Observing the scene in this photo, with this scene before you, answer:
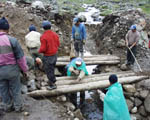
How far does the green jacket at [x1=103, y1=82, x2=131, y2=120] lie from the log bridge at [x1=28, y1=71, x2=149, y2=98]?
2.22 metres

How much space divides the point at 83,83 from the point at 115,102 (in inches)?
108

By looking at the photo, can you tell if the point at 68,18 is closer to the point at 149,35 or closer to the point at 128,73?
the point at 149,35

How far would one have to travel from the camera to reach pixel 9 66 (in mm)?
3932

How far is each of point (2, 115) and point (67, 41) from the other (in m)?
7.89

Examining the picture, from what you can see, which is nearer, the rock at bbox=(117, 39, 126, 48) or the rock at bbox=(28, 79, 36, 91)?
the rock at bbox=(28, 79, 36, 91)

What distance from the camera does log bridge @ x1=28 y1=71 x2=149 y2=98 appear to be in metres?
5.86

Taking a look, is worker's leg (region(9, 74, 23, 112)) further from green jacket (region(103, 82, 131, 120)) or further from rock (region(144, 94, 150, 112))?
rock (region(144, 94, 150, 112))

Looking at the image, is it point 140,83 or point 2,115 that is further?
point 140,83

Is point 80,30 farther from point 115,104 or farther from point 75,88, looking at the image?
point 115,104

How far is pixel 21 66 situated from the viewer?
13.3ft

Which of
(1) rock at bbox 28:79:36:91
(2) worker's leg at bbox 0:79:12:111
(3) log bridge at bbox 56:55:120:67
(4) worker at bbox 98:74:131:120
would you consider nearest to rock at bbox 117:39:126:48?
(3) log bridge at bbox 56:55:120:67

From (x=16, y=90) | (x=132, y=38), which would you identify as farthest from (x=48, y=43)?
(x=132, y=38)

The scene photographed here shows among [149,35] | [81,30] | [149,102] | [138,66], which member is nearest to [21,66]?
[81,30]

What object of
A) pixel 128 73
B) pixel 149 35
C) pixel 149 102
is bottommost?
pixel 149 102
